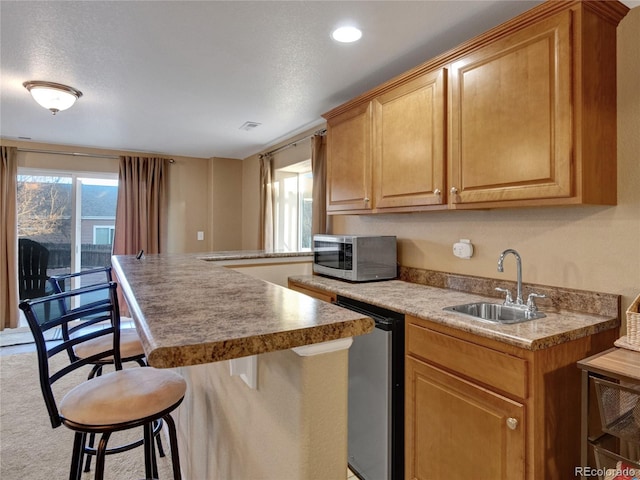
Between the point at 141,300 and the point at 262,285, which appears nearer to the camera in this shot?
the point at 141,300

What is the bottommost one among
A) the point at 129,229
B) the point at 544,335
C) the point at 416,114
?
the point at 544,335

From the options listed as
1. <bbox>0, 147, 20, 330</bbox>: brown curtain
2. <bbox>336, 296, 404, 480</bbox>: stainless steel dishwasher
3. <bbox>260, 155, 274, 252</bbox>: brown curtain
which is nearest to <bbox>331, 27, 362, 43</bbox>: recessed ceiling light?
<bbox>336, 296, 404, 480</bbox>: stainless steel dishwasher

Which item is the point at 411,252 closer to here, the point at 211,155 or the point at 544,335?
the point at 544,335

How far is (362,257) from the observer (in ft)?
8.25

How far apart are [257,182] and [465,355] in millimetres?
4021

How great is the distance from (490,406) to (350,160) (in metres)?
1.83

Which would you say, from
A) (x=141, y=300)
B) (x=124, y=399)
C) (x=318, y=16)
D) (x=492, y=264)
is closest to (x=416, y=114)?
(x=318, y=16)

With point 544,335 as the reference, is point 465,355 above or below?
below

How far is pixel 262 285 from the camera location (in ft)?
3.88

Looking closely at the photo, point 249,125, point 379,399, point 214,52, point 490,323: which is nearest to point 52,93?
point 214,52

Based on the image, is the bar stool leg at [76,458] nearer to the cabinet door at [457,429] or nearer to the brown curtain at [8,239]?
the cabinet door at [457,429]

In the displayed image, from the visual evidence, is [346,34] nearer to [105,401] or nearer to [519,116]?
[519,116]

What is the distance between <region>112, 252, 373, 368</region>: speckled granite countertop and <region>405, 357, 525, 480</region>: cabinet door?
3.11 ft

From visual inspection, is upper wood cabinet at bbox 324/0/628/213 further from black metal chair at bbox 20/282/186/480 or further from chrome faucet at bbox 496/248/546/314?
black metal chair at bbox 20/282/186/480
